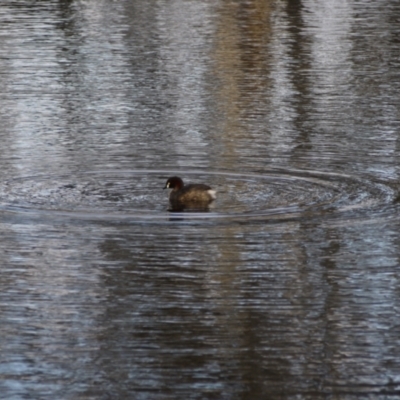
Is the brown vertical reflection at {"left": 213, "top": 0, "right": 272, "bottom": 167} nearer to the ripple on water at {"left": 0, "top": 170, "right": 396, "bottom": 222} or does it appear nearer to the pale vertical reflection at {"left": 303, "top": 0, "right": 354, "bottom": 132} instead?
the pale vertical reflection at {"left": 303, "top": 0, "right": 354, "bottom": 132}

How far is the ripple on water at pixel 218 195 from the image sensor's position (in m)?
12.6

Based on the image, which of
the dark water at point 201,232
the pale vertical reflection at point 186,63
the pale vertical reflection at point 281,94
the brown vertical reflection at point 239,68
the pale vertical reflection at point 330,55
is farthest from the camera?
the pale vertical reflection at point 330,55

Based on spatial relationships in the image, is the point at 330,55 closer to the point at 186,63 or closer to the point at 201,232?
the point at 186,63

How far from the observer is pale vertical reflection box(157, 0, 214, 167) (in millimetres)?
17234

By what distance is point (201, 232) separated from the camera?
39.2ft

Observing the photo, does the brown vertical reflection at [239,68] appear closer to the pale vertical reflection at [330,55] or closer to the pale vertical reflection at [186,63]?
the pale vertical reflection at [186,63]

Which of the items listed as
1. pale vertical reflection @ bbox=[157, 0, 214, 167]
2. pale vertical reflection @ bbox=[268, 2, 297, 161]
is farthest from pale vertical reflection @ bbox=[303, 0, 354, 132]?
pale vertical reflection @ bbox=[157, 0, 214, 167]

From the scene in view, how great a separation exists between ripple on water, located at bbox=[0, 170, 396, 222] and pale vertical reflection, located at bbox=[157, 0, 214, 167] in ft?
4.12

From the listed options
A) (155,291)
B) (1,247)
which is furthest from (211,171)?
→ (155,291)

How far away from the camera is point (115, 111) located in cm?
1902

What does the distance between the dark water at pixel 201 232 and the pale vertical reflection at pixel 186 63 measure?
8 centimetres

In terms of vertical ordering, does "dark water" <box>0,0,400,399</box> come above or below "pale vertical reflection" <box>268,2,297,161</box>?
above

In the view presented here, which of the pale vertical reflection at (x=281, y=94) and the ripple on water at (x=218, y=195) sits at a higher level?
the ripple on water at (x=218, y=195)

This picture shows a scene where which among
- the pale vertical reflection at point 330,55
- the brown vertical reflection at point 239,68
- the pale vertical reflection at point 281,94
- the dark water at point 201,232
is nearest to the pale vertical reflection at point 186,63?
the dark water at point 201,232
